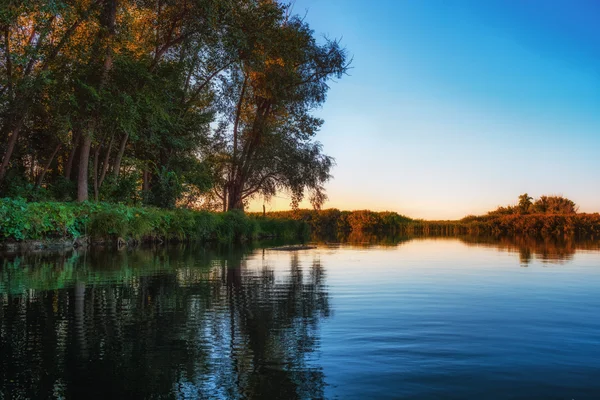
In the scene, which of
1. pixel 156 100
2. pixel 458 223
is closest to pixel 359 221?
pixel 458 223

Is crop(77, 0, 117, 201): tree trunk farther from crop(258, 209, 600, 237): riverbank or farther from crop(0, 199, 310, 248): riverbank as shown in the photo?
crop(258, 209, 600, 237): riverbank

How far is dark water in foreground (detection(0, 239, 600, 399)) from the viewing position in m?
3.21

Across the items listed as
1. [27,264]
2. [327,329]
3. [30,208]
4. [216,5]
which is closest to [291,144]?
[216,5]

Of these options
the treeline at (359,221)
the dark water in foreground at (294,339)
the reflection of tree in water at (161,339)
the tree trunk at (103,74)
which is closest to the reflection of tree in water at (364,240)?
the tree trunk at (103,74)

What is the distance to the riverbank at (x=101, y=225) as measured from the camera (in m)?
15.4

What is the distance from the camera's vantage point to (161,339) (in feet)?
14.4

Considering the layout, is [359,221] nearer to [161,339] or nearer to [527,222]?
[527,222]

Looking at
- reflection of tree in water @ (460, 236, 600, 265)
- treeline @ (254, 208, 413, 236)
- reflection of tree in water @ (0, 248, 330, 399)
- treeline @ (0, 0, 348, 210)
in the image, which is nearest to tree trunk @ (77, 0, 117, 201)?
treeline @ (0, 0, 348, 210)

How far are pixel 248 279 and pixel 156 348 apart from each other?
16.5ft

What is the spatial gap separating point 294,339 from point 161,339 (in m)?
1.19

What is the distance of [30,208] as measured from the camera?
1570 cm

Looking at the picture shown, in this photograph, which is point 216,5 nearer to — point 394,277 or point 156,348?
point 394,277

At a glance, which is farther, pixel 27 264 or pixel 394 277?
pixel 27 264

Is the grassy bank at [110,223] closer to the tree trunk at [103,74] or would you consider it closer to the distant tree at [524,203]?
the tree trunk at [103,74]
